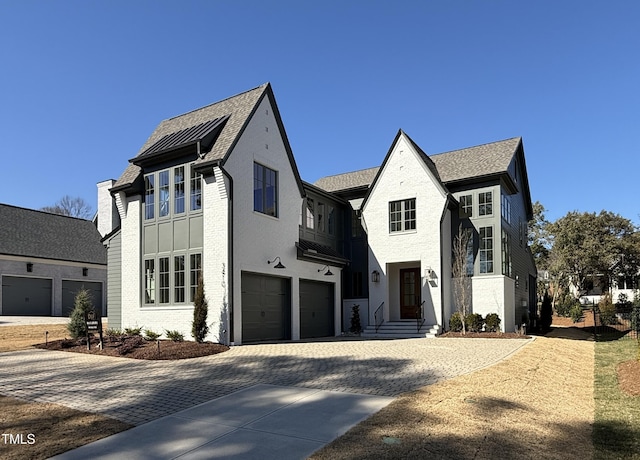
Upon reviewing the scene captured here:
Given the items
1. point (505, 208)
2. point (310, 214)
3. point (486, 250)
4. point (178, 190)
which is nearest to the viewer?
point (178, 190)

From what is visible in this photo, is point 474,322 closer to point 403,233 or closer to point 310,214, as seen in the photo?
point 403,233

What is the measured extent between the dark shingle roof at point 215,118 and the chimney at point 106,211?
14.9 m

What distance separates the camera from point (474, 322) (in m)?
20.8

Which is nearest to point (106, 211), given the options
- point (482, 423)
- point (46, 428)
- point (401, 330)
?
point (401, 330)

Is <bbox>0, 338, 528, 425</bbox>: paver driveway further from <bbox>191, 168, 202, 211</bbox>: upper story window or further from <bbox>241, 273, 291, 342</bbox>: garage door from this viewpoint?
<bbox>191, 168, 202, 211</bbox>: upper story window

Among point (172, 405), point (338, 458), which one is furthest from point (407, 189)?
point (338, 458)

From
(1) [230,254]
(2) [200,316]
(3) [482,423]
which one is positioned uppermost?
(1) [230,254]

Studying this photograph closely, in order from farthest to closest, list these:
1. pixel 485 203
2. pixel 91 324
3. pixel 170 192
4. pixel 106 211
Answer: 1. pixel 106 211
2. pixel 485 203
3. pixel 170 192
4. pixel 91 324

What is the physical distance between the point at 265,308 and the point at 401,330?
283 inches

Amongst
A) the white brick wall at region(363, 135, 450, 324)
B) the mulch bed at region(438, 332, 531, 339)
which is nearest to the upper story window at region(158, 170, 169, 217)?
the white brick wall at region(363, 135, 450, 324)

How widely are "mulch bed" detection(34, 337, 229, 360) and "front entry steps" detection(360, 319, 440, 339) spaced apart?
8.94m

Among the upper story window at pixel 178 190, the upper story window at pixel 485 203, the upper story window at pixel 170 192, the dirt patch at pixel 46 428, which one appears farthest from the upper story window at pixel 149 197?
the upper story window at pixel 485 203

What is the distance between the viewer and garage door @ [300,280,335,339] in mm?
19672

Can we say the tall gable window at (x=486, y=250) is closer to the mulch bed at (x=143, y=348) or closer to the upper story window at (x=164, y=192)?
the mulch bed at (x=143, y=348)
